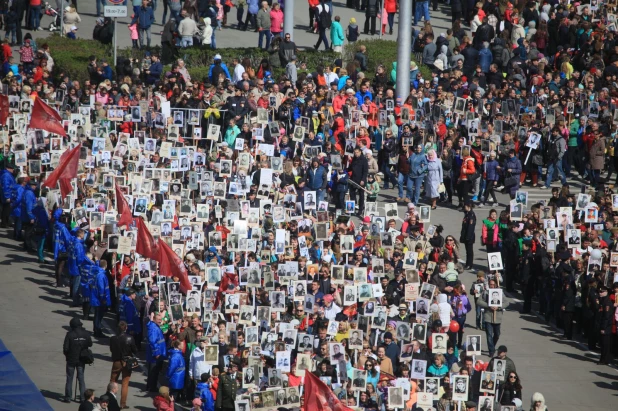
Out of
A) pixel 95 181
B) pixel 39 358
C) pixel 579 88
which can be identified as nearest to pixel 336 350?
pixel 39 358

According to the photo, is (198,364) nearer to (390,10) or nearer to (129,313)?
(129,313)

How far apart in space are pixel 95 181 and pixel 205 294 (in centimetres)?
616

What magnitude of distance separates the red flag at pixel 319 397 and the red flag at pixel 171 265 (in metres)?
5.01

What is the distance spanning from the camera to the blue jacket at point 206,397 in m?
24.2

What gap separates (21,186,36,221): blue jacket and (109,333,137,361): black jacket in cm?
741

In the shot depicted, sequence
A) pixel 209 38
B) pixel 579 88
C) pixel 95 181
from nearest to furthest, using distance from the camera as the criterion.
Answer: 1. pixel 95 181
2. pixel 579 88
3. pixel 209 38

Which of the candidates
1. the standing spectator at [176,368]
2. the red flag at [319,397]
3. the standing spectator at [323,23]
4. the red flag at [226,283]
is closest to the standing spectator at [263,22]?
the standing spectator at [323,23]

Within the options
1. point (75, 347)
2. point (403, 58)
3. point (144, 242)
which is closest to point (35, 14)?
point (403, 58)

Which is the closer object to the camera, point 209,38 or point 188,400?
point 188,400

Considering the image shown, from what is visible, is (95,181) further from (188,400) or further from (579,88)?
(579,88)

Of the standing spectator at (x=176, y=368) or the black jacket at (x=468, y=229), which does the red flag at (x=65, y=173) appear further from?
the black jacket at (x=468, y=229)

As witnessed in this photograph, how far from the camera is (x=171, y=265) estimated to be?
27469 mm

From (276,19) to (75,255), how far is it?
15.9m

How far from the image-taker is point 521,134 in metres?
37.2
